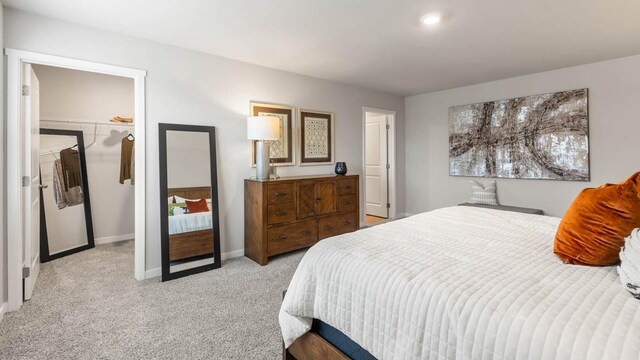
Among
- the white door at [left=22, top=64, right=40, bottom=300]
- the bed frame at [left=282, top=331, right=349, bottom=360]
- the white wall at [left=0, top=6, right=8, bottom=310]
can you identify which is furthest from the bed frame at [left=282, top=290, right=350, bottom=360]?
the white door at [left=22, top=64, right=40, bottom=300]

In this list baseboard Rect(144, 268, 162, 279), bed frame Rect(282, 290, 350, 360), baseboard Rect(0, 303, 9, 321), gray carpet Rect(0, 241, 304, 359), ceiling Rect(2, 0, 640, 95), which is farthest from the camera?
baseboard Rect(144, 268, 162, 279)

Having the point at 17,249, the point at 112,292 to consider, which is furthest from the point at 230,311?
the point at 17,249

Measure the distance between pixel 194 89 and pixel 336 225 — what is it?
234cm

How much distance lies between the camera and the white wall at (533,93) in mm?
3629

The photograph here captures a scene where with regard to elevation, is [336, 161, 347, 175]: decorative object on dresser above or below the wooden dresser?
above

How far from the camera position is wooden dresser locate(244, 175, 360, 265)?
3.42 m

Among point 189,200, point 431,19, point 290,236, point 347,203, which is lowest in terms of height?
point 290,236

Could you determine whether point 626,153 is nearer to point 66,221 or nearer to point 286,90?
point 286,90

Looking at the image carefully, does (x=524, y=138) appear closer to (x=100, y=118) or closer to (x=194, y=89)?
(x=194, y=89)

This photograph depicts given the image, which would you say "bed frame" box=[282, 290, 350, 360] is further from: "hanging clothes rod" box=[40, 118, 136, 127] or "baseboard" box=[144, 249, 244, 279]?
"hanging clothes rod" box=[40, 118, 136, 127]

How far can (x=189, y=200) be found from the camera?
327 cm

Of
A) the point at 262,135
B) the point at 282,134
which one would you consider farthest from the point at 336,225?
the point at 262,135

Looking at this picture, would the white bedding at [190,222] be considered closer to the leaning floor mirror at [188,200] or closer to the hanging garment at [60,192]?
the leaning floor mirror at [188,200]

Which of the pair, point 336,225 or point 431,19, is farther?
point 336,225
